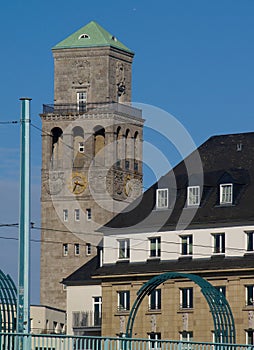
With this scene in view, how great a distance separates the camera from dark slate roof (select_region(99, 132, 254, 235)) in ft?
328

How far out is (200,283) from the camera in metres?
72.1

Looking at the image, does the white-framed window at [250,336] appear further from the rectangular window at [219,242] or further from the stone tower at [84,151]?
the stone tower at [84,151]

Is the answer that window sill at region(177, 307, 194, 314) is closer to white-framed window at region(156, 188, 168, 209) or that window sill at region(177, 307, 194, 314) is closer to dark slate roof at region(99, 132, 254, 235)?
dark slate roof at region(99, 132, 254, 235)

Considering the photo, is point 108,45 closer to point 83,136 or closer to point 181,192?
point 83,136

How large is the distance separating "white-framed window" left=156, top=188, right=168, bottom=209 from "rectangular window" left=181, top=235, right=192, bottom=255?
416 cm

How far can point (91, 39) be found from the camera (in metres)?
159

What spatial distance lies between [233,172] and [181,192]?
3593mm

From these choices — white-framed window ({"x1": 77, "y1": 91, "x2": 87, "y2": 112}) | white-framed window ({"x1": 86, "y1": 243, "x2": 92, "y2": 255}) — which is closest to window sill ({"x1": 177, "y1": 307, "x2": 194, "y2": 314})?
white-framed window ({"x1": 86, "y1": 243, "x2": 92, "y2": 255})

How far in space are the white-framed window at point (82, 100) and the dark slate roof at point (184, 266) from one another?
53002 millimetres

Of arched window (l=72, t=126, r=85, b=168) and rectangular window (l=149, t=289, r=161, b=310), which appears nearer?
rectangular window (l=149, t=289, r=161, b=310)

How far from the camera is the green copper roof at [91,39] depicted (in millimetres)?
158000

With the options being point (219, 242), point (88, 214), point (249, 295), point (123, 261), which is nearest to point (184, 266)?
point (219, 242)

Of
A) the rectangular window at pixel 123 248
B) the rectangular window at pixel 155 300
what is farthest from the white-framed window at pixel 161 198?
the rectangular window at pixel 155 300

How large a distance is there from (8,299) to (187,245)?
44761 millimetres
